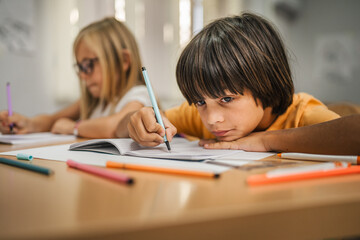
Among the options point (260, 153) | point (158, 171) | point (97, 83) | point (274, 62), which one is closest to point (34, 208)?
point (158, 171)

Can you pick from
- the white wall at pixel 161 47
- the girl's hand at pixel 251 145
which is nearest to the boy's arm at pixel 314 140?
the girl's hand at pixel 251 145

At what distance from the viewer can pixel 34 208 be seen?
0.77 ft

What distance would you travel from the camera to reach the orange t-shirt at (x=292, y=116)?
2.15ft

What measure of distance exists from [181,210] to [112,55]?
105cm

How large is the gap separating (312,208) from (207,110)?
448 mm

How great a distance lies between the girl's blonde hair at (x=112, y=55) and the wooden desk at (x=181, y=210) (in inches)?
34.8

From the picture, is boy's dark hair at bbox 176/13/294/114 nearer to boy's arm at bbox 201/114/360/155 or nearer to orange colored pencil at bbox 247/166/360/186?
boy's arm at bbox 201/114/360/155

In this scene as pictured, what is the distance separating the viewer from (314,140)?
1.62 ft

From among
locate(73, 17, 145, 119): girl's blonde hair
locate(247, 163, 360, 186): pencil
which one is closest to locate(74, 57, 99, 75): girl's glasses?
locate(73, 17, 145, 119): girl's blonde hair

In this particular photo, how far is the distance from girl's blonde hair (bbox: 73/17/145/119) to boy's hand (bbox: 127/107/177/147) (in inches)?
23.1

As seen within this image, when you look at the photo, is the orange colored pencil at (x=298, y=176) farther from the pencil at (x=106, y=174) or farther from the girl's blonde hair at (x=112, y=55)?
the girl's blonde hair at (x=112, y=55)

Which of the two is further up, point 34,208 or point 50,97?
point 34,208

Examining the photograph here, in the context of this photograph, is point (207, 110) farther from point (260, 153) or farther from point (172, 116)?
point (172, 116)

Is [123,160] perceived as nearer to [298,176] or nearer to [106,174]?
[106,174]
